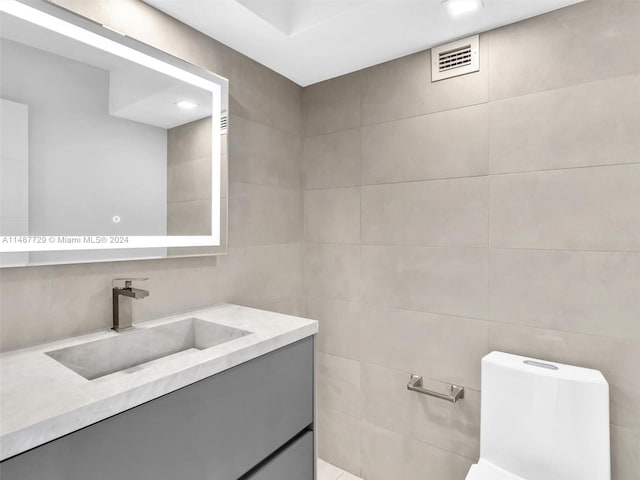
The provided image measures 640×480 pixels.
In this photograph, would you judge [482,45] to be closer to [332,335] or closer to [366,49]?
[366,49]

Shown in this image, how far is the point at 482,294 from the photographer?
1.52 metres

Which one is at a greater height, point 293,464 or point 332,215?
point 332,215

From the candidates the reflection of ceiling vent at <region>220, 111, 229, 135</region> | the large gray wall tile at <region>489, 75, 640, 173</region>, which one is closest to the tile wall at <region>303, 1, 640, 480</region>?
the large gray wall tile at <region>489, 75, 640, 173</region>

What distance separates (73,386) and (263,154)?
1333mm

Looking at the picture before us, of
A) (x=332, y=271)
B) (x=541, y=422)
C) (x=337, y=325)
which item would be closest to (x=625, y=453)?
(x=541, y=422)

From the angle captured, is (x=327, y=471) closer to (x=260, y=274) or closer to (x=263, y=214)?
(x=260, y=274)

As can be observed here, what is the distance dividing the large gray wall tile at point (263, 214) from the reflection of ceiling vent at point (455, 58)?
3.14ft

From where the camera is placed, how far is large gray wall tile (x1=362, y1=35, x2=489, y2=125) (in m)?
1.53

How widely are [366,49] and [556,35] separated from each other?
2.52 feet

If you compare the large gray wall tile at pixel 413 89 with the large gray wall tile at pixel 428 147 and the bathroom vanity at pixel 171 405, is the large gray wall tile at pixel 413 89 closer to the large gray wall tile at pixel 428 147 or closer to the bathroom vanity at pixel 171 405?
the large gray wall tile at pixel 428 147

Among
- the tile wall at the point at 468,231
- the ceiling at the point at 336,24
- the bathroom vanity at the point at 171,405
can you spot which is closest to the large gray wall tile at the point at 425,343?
the tile wall at the point at 468,231

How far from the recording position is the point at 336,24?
146 cm

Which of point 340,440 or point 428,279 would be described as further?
point 340,440

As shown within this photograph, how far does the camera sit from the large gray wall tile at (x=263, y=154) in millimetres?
1682
